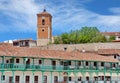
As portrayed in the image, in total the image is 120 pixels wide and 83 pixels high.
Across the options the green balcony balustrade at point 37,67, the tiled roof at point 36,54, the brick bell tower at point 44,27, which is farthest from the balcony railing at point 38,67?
the brick bell tower at point 44,27

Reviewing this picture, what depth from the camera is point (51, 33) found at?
365 ft

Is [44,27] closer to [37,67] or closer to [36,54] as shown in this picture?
[36,54]

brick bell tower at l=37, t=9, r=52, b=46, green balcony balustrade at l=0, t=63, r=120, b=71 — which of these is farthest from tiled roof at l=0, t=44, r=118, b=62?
brick bell tower at l=37, t=9, r=52, b=46

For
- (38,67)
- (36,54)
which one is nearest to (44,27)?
(36,54)

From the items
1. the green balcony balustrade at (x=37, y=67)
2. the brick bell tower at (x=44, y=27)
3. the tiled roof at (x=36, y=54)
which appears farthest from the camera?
the brick bell tower at (x=44, y=27)

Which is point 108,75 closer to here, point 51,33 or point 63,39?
point 63,39

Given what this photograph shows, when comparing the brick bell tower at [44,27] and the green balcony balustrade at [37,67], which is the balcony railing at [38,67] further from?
the brick bell tower at [44,27]

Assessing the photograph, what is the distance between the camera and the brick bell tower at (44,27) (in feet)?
349

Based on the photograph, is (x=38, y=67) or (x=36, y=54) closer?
(x=38, y=67)

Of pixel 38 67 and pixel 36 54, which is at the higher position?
pixel 36 54

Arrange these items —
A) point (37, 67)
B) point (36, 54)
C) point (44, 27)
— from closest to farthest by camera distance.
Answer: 1. point (37, 67)
2. point (36, 54)
3. point (44, 27)

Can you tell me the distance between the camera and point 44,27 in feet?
356

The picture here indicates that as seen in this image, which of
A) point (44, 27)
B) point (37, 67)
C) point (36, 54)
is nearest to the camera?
point (37, 67)

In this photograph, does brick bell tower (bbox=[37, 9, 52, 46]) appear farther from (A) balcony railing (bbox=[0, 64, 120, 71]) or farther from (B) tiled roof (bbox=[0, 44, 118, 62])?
(A) balcony railing (bbox=[0, 64, 120, 71])
